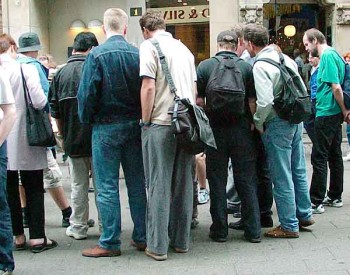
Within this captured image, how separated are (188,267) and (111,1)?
11159 mm

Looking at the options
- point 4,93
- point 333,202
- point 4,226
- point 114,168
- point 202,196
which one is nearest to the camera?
point 4,93

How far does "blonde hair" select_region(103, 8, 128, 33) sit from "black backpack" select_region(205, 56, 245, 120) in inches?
37.3

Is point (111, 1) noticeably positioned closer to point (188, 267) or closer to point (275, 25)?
point (275, 25)

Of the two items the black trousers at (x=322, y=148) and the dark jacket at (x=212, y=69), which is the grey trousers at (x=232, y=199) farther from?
the dark jacket at (x=212, y=69)

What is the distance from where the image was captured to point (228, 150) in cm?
621

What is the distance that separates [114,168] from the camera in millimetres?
5828

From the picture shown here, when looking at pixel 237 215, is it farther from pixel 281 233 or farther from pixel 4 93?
pixel 4 93

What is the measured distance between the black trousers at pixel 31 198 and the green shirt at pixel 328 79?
3236 millimetres

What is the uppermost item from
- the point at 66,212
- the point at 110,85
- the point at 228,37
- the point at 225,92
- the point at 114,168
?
the point at 228,37

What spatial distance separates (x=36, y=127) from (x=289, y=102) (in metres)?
2.33

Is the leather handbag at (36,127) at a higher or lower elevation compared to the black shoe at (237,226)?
higher

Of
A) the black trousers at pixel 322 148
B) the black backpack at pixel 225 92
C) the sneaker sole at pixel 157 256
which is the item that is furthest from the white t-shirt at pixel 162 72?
the black trousers at pixel 322 148

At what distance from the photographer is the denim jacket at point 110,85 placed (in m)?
5.65

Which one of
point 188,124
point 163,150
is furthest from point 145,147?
point 188,124
